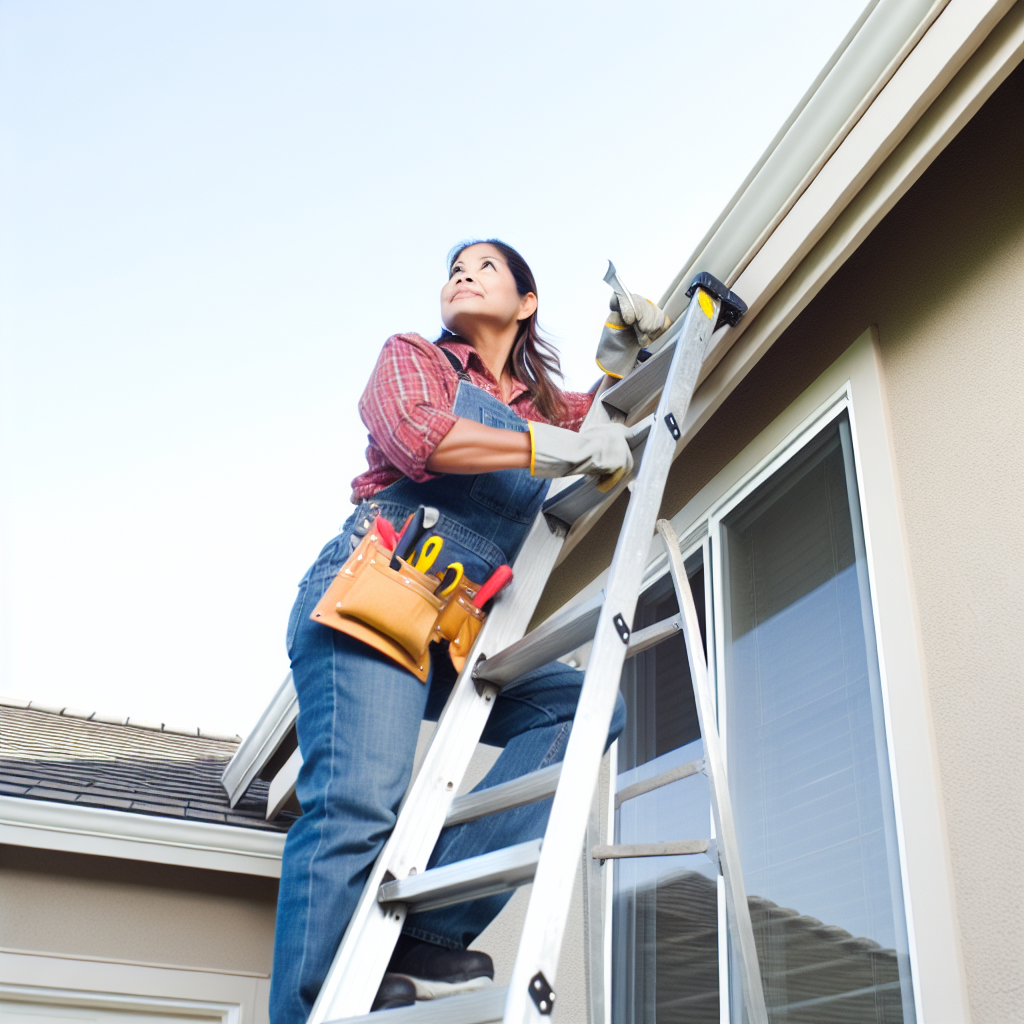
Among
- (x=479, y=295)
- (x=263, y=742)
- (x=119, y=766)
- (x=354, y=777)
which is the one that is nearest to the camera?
(x=354, y=777)

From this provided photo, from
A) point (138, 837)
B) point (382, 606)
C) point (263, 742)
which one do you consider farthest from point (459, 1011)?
point (263, 742)

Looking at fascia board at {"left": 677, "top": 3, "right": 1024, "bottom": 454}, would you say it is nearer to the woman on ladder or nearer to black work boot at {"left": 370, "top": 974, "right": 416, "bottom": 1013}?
the woman on ladder

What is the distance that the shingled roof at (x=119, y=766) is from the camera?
4.31m

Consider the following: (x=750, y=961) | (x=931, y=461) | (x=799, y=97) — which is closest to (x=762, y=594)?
(x=931, y=461)

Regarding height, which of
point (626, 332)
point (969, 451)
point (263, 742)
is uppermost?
point (626, 332)

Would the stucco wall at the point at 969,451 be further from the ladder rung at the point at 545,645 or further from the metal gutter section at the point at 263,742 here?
the metal gutter section at the point at 263,742

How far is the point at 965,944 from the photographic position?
4.80 feet

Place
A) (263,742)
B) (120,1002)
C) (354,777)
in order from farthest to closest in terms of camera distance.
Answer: (263,742)
(120,1002)
(354,777)

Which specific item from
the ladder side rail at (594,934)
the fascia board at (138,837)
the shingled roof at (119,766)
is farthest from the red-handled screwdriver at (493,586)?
the shingled roof at (119,766)

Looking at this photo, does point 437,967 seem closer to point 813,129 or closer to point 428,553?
point 428,553

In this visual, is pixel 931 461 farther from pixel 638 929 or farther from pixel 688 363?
pixel 638 929

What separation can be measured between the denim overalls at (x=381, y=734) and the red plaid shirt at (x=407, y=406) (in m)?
0.07

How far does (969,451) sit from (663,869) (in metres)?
1.26

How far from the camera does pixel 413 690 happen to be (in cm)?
193
